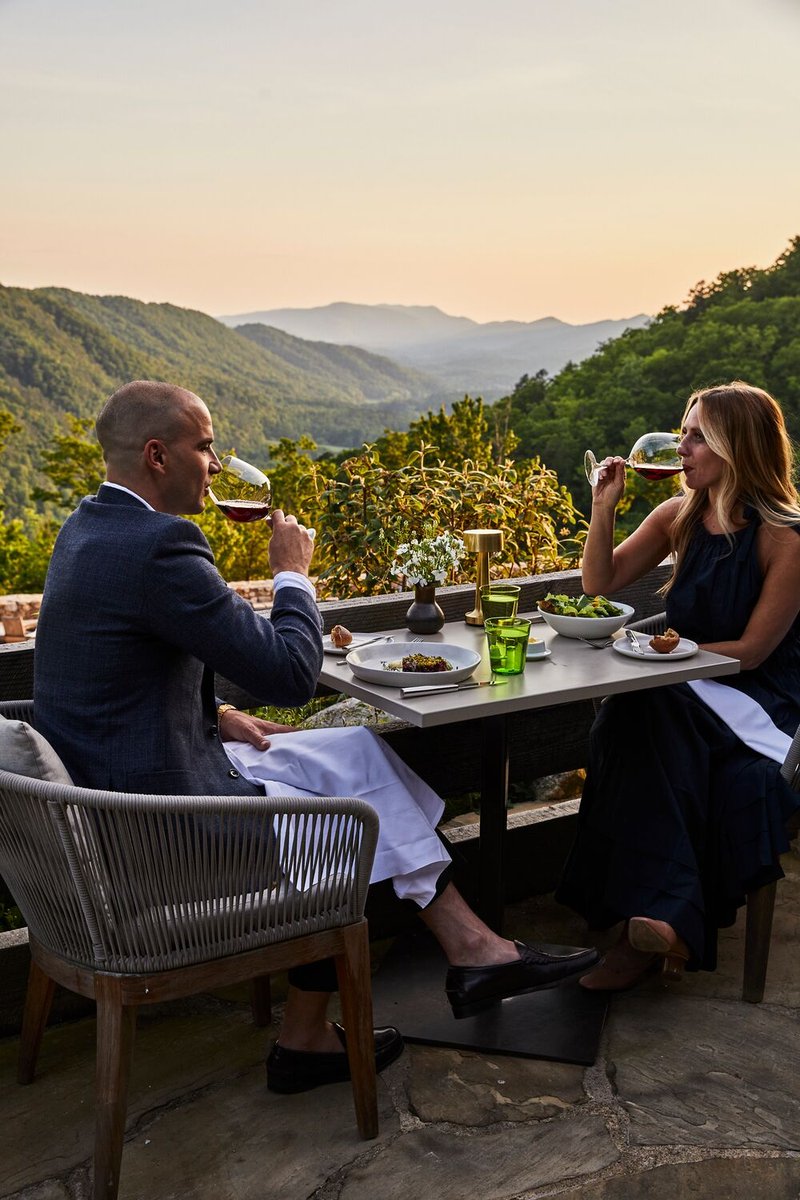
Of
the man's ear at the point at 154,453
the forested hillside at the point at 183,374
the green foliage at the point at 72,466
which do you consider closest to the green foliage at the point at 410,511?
the man's ear at the point at 154,453

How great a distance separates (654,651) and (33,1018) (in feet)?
4.85

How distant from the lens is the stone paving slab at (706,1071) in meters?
1.99

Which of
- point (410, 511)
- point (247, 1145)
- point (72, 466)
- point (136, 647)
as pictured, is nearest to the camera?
point (136, 647)

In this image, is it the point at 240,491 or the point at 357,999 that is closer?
the point at 357,999

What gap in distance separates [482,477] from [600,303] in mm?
34556

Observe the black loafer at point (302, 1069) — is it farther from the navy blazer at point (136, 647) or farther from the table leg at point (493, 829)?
the navy blazer at point (136, 647)

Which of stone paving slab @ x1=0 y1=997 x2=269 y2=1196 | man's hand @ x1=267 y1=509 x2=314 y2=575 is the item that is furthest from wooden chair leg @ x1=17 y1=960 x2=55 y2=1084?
man's hand @ x1=267 y1=509 x2=314 y2=575

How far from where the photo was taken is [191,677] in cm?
186

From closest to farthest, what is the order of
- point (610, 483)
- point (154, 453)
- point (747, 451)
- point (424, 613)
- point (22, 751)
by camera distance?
1. point (22, 751)
2. point (154, 453)
3. point (424, 613)
4. point (747, 451)
5. point (610, 483)

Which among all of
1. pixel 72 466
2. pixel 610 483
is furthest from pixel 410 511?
pixel 72 466

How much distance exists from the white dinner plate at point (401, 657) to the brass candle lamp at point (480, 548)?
0.39 metres

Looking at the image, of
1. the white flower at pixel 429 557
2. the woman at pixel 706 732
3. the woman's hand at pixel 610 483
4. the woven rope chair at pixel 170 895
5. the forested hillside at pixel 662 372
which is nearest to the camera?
the woven rope chair at pixel 170 895

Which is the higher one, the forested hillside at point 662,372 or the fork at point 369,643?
the forested hillside at point 662,372

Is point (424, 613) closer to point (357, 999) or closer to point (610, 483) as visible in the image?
point (610, 483)
